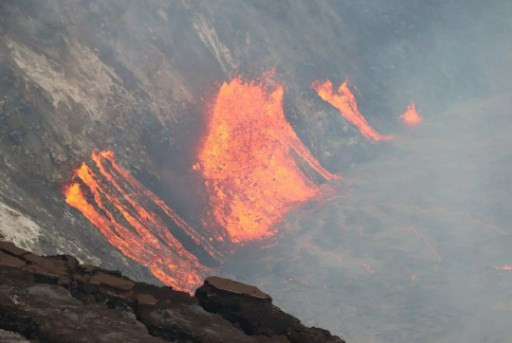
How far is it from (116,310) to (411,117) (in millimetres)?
79418

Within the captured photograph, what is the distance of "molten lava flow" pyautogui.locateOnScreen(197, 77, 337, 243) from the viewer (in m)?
47.4

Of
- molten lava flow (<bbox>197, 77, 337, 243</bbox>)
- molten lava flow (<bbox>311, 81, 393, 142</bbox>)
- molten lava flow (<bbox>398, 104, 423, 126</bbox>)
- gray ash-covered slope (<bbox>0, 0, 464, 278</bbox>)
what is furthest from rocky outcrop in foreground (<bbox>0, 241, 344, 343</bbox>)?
molten lava flow (<bbox>398, 104, 423, 126</bbox>)

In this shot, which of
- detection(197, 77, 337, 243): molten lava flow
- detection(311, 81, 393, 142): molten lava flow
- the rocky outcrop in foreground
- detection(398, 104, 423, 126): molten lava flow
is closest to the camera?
the rocky outcrop in foreground

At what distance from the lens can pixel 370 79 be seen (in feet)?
264

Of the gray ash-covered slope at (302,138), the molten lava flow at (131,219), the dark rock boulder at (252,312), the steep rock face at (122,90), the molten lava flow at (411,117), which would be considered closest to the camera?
the dark rock boulder at (252,312)

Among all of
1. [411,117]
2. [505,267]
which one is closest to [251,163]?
[505,267]

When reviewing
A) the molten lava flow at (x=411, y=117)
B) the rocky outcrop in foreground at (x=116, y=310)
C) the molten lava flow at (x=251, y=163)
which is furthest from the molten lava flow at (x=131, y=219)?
the molten lava flow at (x=411, y=117)

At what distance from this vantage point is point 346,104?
73.4 meters

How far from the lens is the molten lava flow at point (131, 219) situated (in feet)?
108

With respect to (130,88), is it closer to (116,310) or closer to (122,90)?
(122,90)

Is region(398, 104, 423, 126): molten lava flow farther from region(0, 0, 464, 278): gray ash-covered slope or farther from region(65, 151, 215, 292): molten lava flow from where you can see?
region(65, 151, 215, 292): molten lava flow

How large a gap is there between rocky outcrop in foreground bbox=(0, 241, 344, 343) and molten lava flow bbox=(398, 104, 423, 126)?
74.8m

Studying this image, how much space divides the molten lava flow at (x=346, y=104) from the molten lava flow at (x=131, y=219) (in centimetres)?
3642

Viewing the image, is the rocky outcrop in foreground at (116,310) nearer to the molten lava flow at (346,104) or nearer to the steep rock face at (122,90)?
the steep rock face at (122,90)
